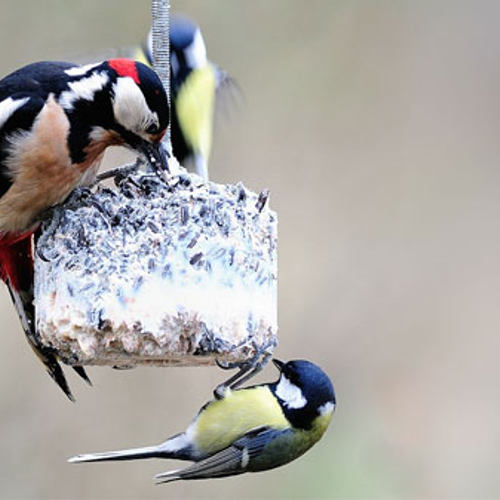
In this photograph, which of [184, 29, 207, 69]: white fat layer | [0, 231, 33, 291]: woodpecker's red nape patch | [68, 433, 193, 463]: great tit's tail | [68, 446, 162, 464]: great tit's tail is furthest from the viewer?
[184, 29, 207, 69]: white fat layer

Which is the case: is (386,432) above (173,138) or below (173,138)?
below

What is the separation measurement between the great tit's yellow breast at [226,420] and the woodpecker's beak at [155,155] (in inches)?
28.3

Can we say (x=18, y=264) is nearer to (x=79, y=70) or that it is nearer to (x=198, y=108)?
(x=79, y=70)

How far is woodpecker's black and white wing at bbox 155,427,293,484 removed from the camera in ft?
10.6

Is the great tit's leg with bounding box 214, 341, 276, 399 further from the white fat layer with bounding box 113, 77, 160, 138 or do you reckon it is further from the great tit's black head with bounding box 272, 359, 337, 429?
the white fat layer with bounding box 113, 77, 160, 138

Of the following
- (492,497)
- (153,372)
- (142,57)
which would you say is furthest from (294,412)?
(492,497)

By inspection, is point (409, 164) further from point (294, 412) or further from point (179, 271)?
point (179, 271)

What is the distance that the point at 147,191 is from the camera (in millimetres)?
2682

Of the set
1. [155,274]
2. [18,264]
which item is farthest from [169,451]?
[155,274]

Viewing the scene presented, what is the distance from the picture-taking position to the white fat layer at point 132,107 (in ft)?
8.49

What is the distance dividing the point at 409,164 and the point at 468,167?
0.82ft

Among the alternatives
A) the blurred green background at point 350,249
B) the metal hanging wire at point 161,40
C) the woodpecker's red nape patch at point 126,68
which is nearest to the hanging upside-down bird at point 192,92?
the metal hanging wire at point 161,40

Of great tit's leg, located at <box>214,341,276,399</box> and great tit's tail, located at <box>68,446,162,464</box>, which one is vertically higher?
great tit's leg, located at <box>214,341,276,399</box>

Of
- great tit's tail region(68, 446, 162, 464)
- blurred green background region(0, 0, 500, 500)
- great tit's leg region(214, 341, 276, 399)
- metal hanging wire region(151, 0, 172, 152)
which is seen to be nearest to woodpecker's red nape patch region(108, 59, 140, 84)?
metal hanging wire region(151, 0, 172, 152)
